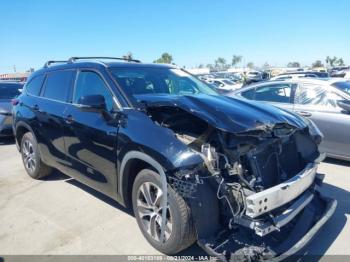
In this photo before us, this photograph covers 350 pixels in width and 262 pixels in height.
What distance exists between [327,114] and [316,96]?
47 cm

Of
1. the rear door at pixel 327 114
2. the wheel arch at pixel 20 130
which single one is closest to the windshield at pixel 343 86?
the rear door at pixel 327 114

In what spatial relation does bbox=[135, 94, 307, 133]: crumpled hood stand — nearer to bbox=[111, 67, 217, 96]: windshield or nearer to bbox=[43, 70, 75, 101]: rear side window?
bbox=[111, 67, 217, 96]: windshield

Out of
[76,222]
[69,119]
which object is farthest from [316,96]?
[76,222]

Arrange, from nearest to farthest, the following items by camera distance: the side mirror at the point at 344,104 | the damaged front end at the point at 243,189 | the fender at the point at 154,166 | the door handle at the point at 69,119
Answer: the damaged front end at the point at 243,189, the fender at the point at 154,166, the door handle at the point at 69,119, the side mirror at the point at 344,104

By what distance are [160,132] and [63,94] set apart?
2.19 m

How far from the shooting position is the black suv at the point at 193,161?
114 inches

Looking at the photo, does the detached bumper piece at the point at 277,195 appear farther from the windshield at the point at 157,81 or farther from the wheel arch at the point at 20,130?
the wheel arch at the point at 20,130

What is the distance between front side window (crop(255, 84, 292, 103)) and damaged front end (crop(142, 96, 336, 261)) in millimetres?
3484

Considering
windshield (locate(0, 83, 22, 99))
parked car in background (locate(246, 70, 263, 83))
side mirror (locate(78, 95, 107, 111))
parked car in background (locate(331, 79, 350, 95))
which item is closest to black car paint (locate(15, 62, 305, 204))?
side mirror (locate(78, 95, 107, 111))

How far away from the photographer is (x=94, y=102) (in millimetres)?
3713

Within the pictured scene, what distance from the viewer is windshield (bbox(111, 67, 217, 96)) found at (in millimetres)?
4040

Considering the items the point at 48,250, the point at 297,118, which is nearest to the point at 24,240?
the point at 48,250

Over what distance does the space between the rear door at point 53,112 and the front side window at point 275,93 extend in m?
4.07

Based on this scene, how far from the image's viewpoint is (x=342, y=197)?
4711mm
